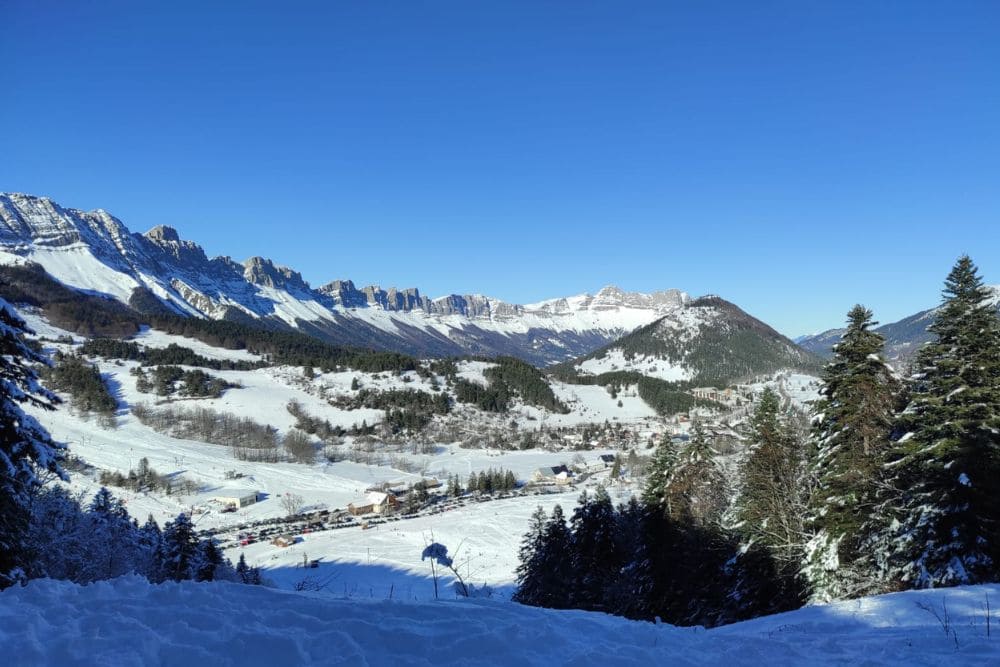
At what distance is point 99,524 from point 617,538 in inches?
1155

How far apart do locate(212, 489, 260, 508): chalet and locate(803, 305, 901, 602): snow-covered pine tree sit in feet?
285

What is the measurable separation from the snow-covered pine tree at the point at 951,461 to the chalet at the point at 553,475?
9052 cm

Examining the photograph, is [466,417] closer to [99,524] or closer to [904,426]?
[99,524]

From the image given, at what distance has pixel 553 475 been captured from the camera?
106 meters

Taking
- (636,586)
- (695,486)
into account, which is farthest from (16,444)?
(695,486)

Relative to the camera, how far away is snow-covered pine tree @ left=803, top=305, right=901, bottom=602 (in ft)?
50.6

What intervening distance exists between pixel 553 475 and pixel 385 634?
337 feet

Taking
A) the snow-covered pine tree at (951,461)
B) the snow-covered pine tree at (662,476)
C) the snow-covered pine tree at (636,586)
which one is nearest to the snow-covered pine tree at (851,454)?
the snow-covered pine tree at (951,461)

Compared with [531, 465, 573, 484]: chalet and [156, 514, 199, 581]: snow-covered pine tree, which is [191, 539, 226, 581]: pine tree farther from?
[531, 465, 573, 484]: chalet

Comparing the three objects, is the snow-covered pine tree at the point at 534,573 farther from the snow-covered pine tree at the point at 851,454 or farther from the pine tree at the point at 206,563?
the pine tree at the point at 206,563

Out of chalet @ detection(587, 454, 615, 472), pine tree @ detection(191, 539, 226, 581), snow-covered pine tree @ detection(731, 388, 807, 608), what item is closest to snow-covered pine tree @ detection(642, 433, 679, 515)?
snow-covered pine tree @ detection(731, 388, 807, 608)

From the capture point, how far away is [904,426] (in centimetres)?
1555

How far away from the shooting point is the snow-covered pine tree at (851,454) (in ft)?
50.6

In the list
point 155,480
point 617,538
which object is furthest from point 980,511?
point 155,480
